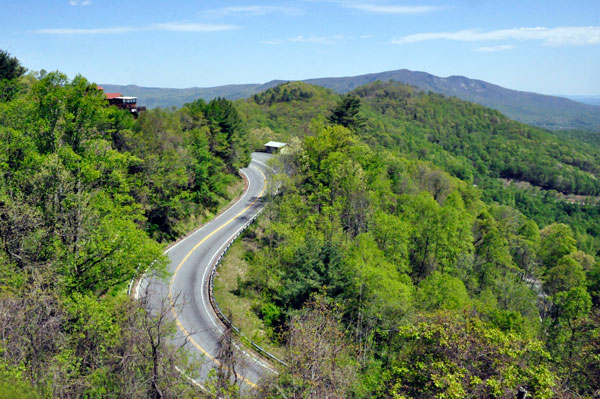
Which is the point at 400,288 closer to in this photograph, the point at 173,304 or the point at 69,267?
the point at 173,304

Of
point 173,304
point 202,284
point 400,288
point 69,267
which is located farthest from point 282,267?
point 173,304

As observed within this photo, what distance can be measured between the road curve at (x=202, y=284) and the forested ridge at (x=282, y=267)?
8.03 feet

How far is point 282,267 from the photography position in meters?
35.0

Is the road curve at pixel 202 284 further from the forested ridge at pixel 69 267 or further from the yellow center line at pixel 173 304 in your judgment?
the forested ridge at pixel 69 267

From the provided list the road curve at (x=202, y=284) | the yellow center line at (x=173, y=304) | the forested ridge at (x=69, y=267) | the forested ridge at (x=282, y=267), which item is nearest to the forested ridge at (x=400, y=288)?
the forested ridge at (x=282, y=267)

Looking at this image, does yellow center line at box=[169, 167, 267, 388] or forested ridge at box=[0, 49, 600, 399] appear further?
yellow center line at box=[169, 167, 267, 388]

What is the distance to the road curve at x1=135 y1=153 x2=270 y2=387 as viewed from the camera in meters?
24.6

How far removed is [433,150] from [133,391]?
142m

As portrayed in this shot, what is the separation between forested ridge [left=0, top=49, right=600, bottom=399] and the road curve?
2.45 metres

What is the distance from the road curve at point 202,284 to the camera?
24.6m

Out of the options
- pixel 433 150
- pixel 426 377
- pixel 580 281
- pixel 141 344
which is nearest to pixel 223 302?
pixel 141 344

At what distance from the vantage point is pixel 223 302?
32781 mm

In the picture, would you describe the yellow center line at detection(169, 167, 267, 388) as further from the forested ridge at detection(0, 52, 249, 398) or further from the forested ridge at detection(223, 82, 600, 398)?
the forested ridge at detection(223, 82, 600, 398)

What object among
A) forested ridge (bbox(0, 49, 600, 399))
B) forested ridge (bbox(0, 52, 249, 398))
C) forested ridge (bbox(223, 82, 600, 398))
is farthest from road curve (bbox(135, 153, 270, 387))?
forested ridge (bbox(223, 82, 600, 398))
